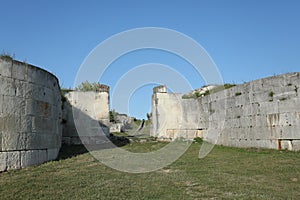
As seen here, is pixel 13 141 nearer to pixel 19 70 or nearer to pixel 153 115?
pixel 19 70

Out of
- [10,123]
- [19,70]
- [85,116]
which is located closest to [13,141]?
[10,123]

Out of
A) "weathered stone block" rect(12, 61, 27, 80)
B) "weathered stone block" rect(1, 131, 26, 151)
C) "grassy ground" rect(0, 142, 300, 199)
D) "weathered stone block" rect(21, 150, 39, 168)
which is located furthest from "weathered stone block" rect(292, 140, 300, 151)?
"weathered stone block" rect(12, 61, 27, 80)

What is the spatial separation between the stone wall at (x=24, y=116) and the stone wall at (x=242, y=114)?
26.2 ft

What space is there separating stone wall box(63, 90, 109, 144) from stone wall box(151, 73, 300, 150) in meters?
3.42

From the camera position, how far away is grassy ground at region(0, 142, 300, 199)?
5184mm

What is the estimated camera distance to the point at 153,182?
20.3 ft

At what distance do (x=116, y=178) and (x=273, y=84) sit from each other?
7784mm

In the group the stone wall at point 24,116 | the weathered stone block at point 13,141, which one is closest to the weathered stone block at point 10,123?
the stone wall at point 24,116

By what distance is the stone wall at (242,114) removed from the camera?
10.8 metres

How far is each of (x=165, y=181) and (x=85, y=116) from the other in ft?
31.8

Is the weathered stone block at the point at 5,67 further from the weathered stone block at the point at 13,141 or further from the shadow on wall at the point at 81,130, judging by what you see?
the shadow on wall at the point at 81,130

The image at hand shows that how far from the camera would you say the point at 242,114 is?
1280 centimetres

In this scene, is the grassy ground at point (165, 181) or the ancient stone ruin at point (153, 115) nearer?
the grassy ground at point (165, 181)

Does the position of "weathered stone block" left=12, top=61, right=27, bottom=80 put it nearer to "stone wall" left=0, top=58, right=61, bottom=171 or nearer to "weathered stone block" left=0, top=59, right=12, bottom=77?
"stone wall" left=0, top=58, right=61, bottom=171
